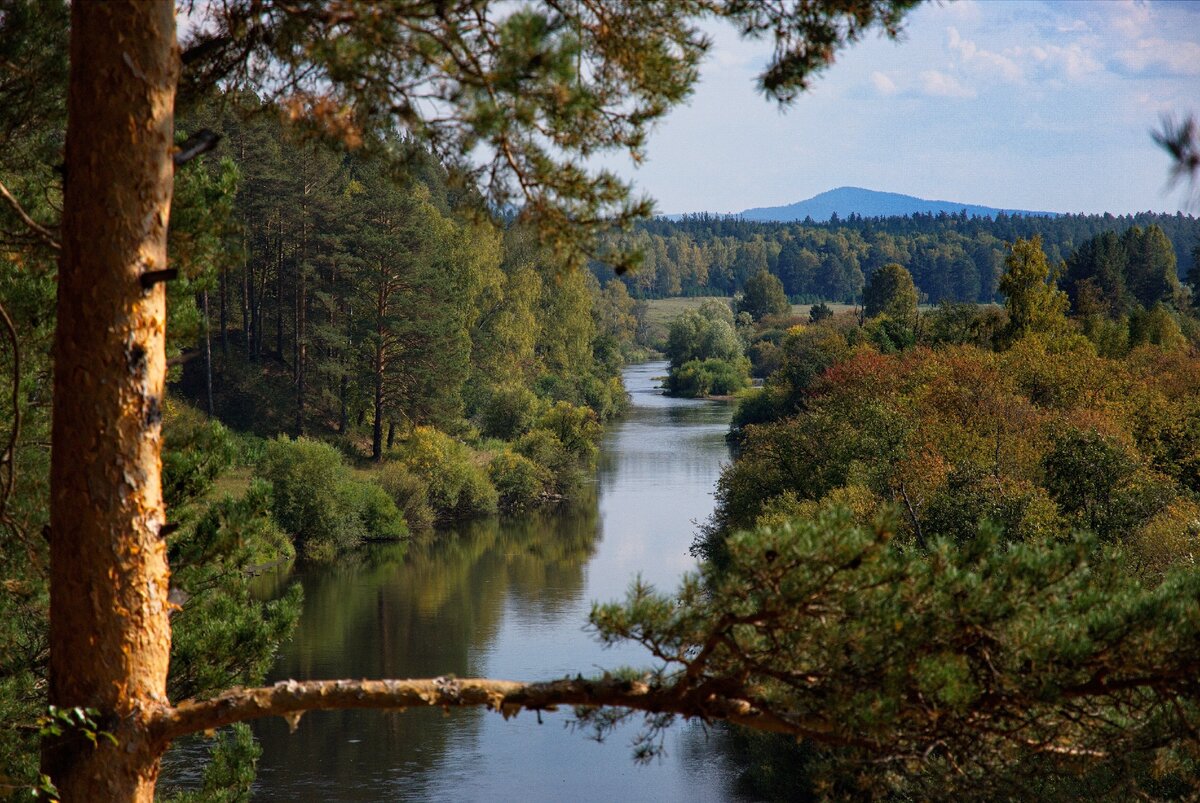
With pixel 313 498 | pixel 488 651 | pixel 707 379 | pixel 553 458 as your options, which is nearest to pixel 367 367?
pixel 553 458

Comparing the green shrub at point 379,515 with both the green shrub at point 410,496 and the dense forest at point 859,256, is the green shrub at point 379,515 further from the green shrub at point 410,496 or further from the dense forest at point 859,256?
the dense forest at point 859,256

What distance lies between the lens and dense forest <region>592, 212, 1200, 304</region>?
128m

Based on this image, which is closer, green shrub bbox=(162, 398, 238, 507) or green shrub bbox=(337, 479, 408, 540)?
green shrub bbox=(162, 398, 238, 507)

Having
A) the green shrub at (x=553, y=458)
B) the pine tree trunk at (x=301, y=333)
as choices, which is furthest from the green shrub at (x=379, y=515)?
the green shrub at (x=553, y=458)

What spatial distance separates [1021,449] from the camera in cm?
2316

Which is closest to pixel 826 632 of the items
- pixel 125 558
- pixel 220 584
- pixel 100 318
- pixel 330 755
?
pixel 125 558

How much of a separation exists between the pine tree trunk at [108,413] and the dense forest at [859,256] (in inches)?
4453

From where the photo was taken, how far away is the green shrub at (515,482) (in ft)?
121

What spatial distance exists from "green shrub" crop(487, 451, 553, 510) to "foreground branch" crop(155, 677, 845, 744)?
3268cm

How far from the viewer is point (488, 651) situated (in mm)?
21578


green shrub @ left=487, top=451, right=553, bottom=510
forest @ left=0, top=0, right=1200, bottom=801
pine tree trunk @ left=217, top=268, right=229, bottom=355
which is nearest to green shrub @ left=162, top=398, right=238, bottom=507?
forest @ left=0, top=0, right=1200, bottom=801

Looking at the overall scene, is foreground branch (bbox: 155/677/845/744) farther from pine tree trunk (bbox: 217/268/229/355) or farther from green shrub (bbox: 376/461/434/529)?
pine tree trunk (bbox: 217/268/229/355)

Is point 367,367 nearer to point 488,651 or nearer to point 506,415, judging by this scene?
point 506,415

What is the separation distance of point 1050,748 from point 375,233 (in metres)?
31.9
